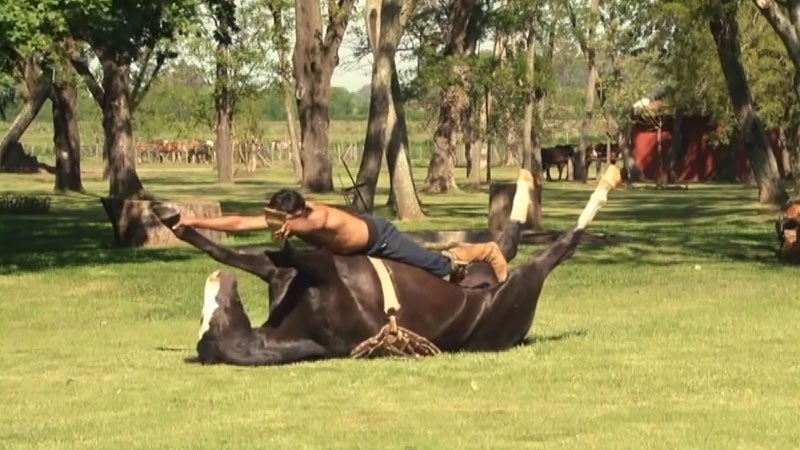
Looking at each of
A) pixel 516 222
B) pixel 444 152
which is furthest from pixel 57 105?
pixel 516 222

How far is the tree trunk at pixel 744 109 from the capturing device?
37562mm

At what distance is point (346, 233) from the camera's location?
11.8 m

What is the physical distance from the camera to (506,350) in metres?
12.6

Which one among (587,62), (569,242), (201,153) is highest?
(587,62)

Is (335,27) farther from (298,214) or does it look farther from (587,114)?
(298,214)

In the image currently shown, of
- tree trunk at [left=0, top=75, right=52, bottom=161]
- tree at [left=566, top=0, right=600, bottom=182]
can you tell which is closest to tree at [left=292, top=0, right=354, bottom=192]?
tree trunk at [left=0, top=75, right=52, bottom=161]

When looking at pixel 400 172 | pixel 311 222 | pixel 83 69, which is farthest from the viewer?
pixel 83 69

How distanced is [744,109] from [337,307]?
1081 inches

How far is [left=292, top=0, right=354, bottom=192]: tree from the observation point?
4656 centimetres

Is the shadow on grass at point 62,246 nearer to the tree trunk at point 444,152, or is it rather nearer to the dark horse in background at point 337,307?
the dark horse in background at point 337,307

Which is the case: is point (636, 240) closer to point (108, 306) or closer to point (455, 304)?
point (108, 306)

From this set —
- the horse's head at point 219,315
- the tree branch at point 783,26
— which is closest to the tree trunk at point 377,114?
the tree branch at point 783,26

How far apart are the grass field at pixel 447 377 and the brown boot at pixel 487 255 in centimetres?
68

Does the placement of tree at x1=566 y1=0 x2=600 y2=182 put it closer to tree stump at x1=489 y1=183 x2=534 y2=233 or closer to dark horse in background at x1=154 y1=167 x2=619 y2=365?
tree stump at x1=489 y1=183 x2=534 y2=233
